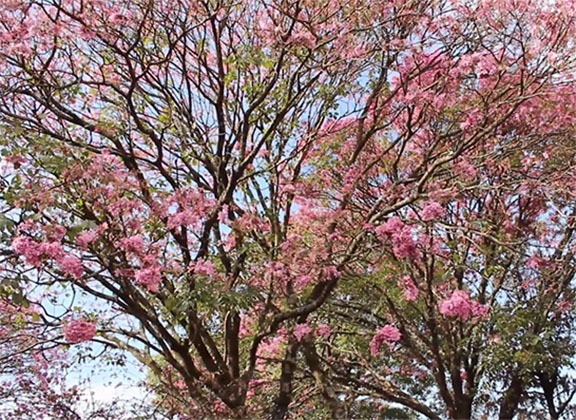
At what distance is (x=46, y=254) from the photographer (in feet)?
13.9

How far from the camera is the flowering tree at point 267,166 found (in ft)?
16.1

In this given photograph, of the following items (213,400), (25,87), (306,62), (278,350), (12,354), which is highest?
(306,62)

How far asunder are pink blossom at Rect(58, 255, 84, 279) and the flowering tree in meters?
0.01

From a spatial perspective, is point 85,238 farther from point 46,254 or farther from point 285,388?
point 285,388

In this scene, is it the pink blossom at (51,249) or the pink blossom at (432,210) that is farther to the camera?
the pink blossom at (432,210)

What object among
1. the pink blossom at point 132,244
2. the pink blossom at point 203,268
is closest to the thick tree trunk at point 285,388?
the pink blossom at point 203,268

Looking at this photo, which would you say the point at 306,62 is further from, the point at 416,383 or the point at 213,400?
the point at 416,383

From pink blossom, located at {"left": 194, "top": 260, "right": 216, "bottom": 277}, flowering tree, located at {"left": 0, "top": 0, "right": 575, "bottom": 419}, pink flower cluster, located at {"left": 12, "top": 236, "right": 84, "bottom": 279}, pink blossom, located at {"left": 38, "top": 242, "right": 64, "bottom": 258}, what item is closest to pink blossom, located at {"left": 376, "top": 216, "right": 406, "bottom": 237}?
flowering tree, located at {"left": 0, "top": 0, "right": 575, "bottom": 419}

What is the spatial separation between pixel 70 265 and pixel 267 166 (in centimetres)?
260

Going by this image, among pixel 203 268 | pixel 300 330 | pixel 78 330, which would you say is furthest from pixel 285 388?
pixel 78 330

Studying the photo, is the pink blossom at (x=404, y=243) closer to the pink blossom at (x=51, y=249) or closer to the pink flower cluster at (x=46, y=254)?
the pink flower cluster at (x=46, y=254)

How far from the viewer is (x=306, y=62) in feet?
19.6

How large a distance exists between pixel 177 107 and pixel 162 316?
195 cm

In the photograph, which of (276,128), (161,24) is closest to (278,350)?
(276,128)
